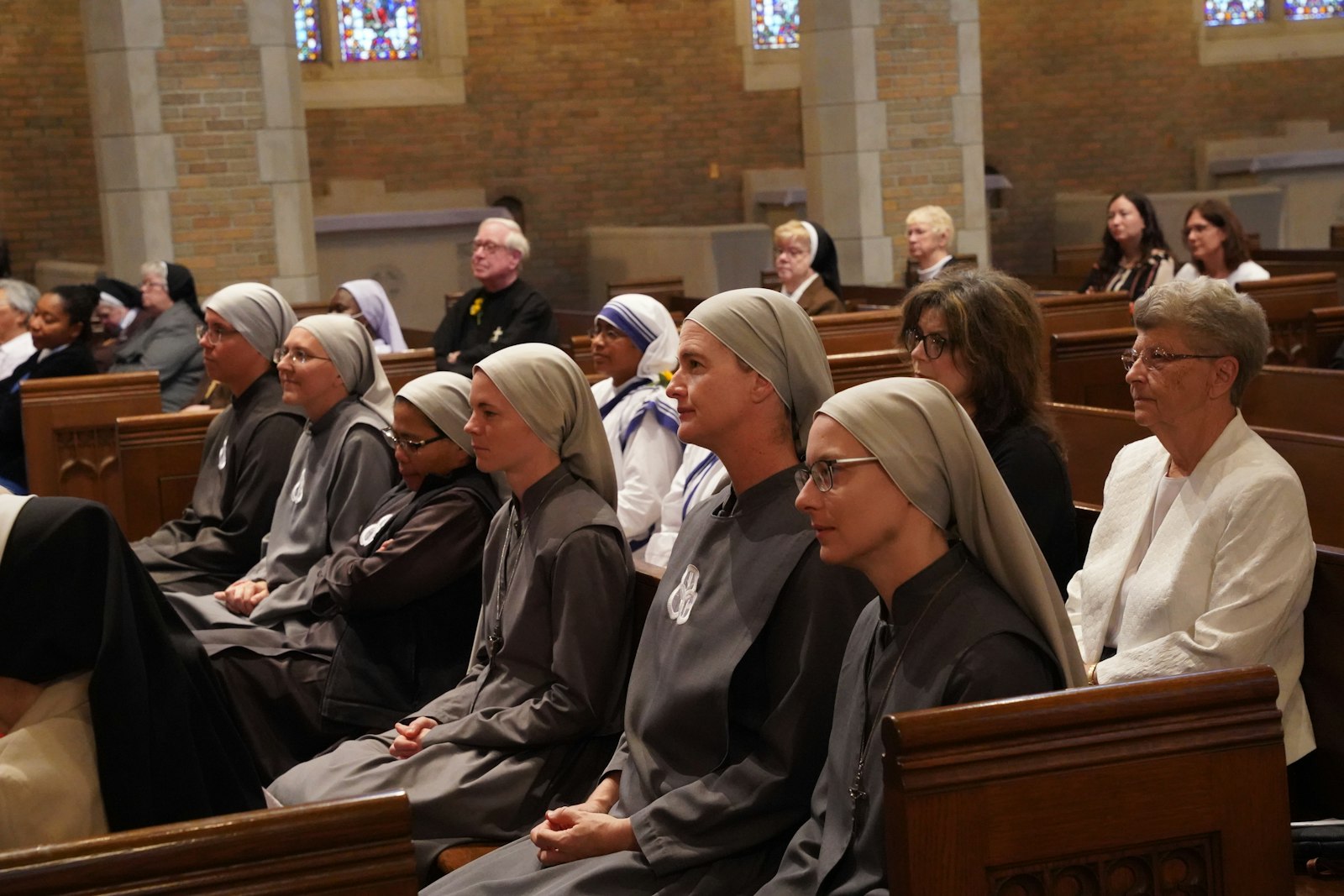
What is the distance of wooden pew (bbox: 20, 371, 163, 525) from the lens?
580 centimetres

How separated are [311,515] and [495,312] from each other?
2.95 m

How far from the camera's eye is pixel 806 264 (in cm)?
730

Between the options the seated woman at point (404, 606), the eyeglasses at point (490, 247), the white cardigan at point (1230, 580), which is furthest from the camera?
the eyeglasses at point (490, 247)

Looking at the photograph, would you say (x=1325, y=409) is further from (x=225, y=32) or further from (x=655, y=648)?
(x=225, y=32)

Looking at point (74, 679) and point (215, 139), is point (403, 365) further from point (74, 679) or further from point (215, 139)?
point (74, 679)

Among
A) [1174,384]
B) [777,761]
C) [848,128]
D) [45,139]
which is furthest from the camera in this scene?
[45,139]

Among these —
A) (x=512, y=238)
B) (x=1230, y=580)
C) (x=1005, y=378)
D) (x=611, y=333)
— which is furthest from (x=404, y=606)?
(x=512, y=238)

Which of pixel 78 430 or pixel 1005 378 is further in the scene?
pixel 78 430

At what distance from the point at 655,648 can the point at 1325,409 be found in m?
3.03

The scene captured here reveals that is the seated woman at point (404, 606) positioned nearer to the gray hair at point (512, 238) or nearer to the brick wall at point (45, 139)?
the gray hair at point (512, 238)

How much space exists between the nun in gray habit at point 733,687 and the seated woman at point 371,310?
4.85 metres

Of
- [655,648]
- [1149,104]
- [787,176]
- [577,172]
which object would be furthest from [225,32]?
[1149,104]

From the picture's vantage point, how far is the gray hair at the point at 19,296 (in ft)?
25.2

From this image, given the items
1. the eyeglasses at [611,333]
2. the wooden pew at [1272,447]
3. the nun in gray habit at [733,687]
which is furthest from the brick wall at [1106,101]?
the nun in gray habit at [733,687]
